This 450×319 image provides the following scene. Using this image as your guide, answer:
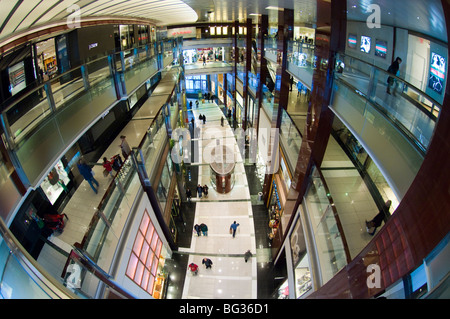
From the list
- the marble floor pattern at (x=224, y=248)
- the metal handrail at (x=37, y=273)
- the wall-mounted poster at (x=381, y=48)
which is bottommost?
the marble floor pattern at (x=224, y=248)

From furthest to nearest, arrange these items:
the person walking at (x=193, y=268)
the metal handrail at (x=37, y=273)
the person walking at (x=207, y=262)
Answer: the person walking at (x=207, y=262) → the person walking at (x=193, y=268) → the metal handrail at (x=37, y=273)

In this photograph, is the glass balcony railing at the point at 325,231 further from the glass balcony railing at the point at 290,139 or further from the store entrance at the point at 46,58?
the store entrance at the point at 46,58

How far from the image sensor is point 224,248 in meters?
11.1

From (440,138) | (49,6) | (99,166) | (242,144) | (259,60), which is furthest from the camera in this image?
(242,144)

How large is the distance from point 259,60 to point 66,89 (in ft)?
38.7

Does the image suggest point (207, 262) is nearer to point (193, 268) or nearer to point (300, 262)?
point (193, 268)

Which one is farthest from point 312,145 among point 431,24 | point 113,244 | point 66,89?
point 66,89

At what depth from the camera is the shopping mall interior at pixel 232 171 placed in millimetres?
2993

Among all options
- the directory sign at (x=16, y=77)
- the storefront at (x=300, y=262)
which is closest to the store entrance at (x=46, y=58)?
the directory sign at (x=16, y=77)

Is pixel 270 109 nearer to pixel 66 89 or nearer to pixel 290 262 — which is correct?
pixel 290 262

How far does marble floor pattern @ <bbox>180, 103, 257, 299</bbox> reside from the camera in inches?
375

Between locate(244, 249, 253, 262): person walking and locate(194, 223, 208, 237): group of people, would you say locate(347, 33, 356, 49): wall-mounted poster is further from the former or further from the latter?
A: locate(194, 223, 208, 237): group of people

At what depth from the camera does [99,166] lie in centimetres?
809

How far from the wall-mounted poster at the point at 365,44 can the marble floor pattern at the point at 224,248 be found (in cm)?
940
